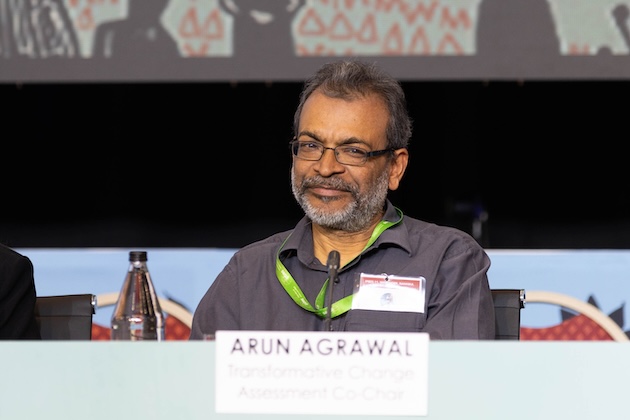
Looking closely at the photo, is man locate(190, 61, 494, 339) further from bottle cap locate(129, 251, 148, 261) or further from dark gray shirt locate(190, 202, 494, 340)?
bottle cap locate(129, 251, 148, 261)

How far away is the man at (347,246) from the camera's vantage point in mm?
1950

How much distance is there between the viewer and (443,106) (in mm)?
5328

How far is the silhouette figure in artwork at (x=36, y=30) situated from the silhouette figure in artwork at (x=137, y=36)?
13cm

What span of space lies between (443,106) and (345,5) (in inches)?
50.9

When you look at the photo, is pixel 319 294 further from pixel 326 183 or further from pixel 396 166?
pixel 396 166

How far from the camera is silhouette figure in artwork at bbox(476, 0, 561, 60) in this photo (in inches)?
165

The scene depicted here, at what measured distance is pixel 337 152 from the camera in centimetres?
208

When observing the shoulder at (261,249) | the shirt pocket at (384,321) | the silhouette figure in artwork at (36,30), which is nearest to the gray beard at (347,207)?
the shoulder at (261,249)

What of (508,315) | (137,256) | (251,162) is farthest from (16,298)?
(251,162)

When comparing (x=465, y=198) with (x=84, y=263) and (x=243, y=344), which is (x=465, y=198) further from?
(x=243, y=344)

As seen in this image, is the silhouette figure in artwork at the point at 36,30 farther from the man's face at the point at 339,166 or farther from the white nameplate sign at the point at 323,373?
the white nameplate sign at the point at 323,373

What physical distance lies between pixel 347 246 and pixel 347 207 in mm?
107

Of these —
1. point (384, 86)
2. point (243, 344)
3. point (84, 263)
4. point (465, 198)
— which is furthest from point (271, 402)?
point (465, 198)

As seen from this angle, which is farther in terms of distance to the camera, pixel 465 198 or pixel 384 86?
pixel 465 198
